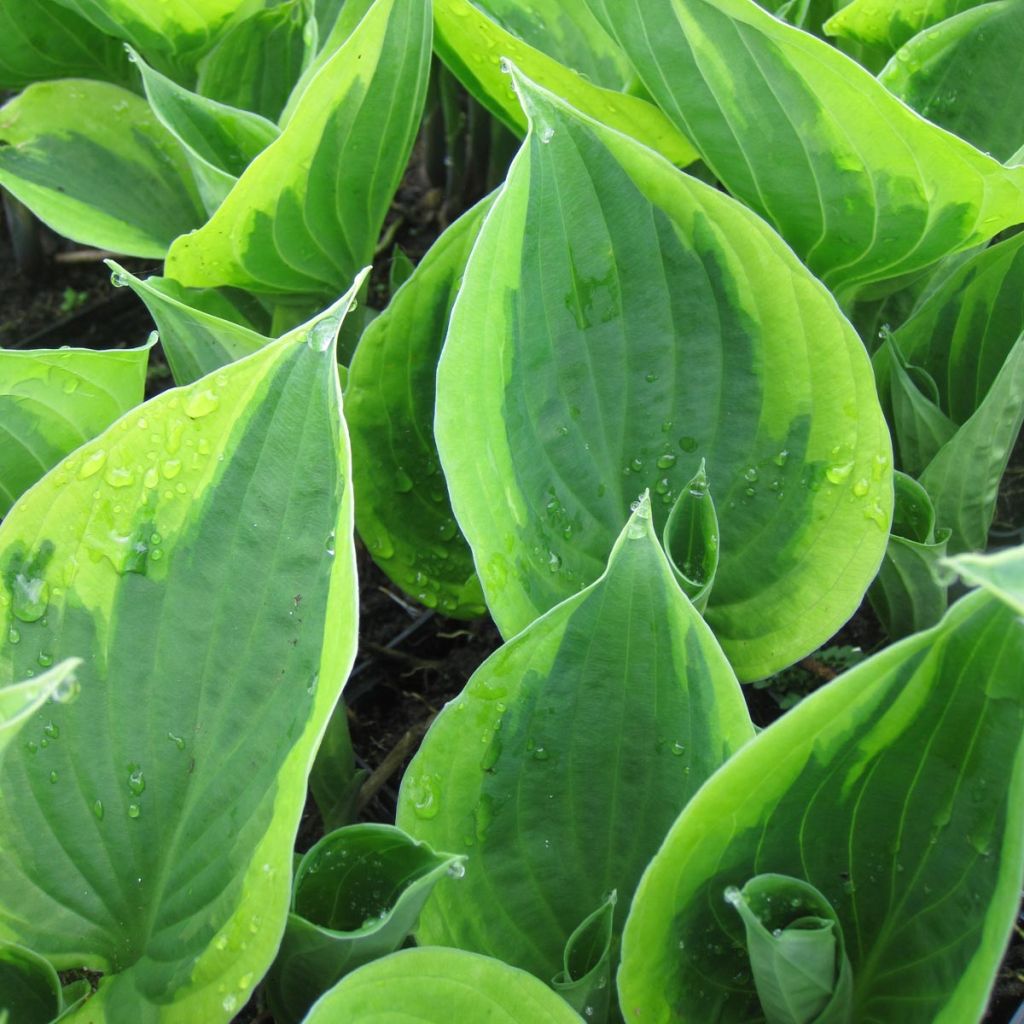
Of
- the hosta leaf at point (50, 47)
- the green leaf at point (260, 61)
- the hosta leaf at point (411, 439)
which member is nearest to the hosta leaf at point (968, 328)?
the hosta leaf at point (411, 439)

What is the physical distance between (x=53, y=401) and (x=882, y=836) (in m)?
0.58

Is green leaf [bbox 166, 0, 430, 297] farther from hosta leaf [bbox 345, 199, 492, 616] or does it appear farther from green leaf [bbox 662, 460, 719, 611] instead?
green leaf [bbox 662, 460, 719, 611]

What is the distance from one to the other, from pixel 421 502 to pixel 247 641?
0.33m

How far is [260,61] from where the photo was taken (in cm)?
118

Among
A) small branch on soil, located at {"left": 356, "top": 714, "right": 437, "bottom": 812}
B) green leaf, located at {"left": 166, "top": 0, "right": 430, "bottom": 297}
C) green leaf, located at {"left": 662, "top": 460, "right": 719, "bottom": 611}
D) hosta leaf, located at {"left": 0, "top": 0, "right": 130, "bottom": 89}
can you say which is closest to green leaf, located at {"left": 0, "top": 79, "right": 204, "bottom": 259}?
hosta leaf, located at {"left": 0, "top": 0, "right": 130, "bottom": 89}

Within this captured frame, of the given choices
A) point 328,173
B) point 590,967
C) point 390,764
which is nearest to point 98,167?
point 328,173

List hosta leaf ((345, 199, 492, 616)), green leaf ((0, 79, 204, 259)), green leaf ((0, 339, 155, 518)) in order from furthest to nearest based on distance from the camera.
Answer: green leaf ((0, 79, 204, 259)) → hosta leaf ((345, 199, 492, 616)) → green leaf ((0, 339, 155, 518))

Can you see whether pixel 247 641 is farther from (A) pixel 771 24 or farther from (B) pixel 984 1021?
(B) pixel 984 1021

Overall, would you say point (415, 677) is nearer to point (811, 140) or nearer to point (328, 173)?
point (328, 173)

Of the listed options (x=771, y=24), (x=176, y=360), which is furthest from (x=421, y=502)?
(x=771, y=24)

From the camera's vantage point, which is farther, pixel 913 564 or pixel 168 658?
pixel 913 564

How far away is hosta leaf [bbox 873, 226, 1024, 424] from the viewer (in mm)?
894

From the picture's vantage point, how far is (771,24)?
2.36ft

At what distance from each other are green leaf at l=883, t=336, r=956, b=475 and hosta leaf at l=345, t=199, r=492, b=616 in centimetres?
33
